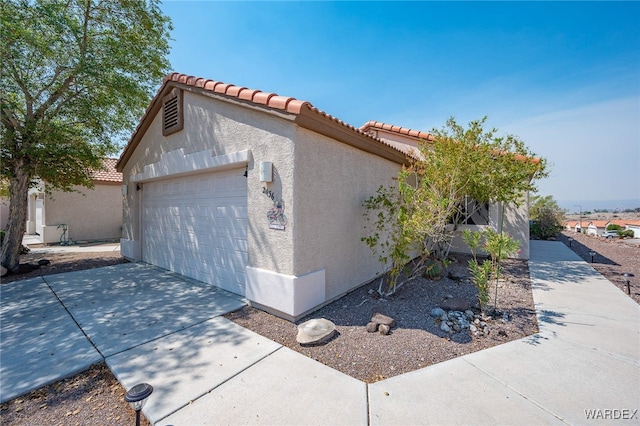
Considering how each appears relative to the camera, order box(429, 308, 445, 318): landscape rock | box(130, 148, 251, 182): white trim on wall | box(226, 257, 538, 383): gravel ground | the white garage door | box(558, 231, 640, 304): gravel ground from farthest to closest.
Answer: box(558, 231, 640, 304): gravel ground
the white garage door
box(130, 148, 251, 182): white trim on wall
box(429, 308, 445, 318): landscape rock
box(226, 257, 538, 383): gravel ground

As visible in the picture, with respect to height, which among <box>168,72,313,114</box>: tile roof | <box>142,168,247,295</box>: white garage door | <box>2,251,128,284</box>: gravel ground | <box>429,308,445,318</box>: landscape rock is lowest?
<box>429,308,445,318</box>: landscape rock

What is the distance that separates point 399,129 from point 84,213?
713 inches

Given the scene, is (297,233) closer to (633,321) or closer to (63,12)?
(633,321)

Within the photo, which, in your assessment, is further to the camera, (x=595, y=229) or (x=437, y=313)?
(x=595, y=229)

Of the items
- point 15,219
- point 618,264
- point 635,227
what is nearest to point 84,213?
point 15,219

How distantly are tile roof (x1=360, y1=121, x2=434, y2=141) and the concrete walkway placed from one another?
742cm

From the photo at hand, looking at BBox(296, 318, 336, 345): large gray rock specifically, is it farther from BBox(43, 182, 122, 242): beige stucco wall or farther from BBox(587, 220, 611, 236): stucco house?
BBox(587, 220, 611, 236): stucco house

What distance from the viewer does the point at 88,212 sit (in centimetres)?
1560

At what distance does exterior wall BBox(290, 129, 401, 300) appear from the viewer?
488cm

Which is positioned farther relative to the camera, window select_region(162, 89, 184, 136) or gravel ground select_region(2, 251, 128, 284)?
gravel ground select_region(2, 251, 128, 284)

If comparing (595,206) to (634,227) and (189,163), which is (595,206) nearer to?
(634,227)

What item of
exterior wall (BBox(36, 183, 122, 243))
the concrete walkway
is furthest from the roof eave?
exterior wall (BBox(36, 183, 122, 243))

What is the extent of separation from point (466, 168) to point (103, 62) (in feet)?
35.5

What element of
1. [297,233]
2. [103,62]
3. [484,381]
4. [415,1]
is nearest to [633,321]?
[484,381]
